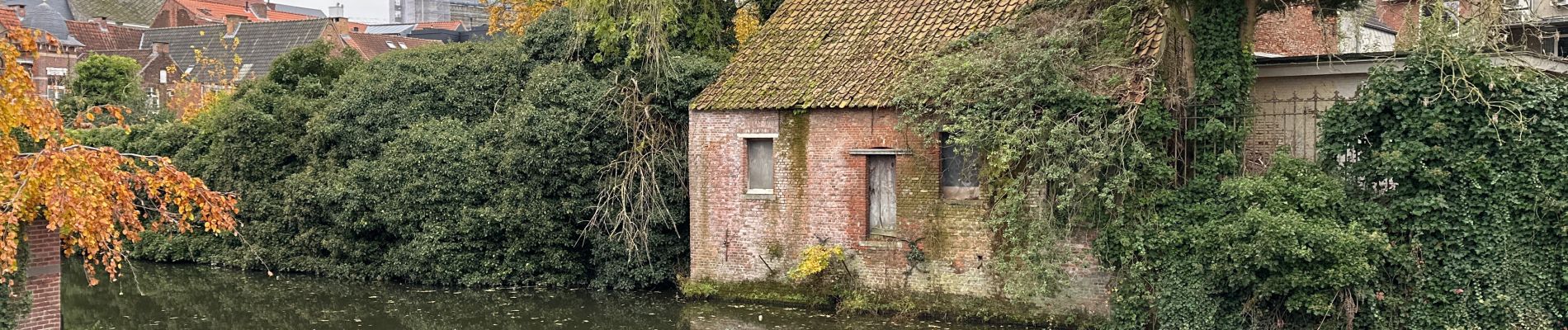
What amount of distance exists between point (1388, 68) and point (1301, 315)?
2.75 meters

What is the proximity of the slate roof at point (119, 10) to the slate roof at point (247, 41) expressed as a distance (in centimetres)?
2041

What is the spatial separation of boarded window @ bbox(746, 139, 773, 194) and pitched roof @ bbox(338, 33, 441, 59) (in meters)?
41.0

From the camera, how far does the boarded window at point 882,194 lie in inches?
719

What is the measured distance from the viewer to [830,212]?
18688 millimetres

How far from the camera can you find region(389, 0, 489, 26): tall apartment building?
102m

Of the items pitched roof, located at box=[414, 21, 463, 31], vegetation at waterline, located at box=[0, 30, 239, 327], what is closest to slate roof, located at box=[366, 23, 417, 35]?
pitched roof, located at box=[414, 21, 463, 31]

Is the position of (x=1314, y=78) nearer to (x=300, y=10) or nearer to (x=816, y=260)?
(x=816, y=260)

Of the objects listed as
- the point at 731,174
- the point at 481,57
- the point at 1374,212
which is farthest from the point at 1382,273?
the point at 481,57

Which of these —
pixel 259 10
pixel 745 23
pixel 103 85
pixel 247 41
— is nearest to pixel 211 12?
pixel 259 10

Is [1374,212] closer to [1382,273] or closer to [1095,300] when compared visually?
[1382,273]

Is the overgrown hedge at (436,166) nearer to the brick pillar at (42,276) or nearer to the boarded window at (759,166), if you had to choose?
the boarded window at (759,166)

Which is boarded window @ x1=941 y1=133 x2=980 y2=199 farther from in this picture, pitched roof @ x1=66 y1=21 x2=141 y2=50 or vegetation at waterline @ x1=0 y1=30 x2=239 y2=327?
pitched roof @ x1=66 y1=21 x2=141 y2=50

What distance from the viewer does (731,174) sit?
19703 mm

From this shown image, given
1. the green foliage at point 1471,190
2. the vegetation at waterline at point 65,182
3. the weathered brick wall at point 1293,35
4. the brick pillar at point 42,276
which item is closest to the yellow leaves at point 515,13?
the brick pillar at point 42,276
